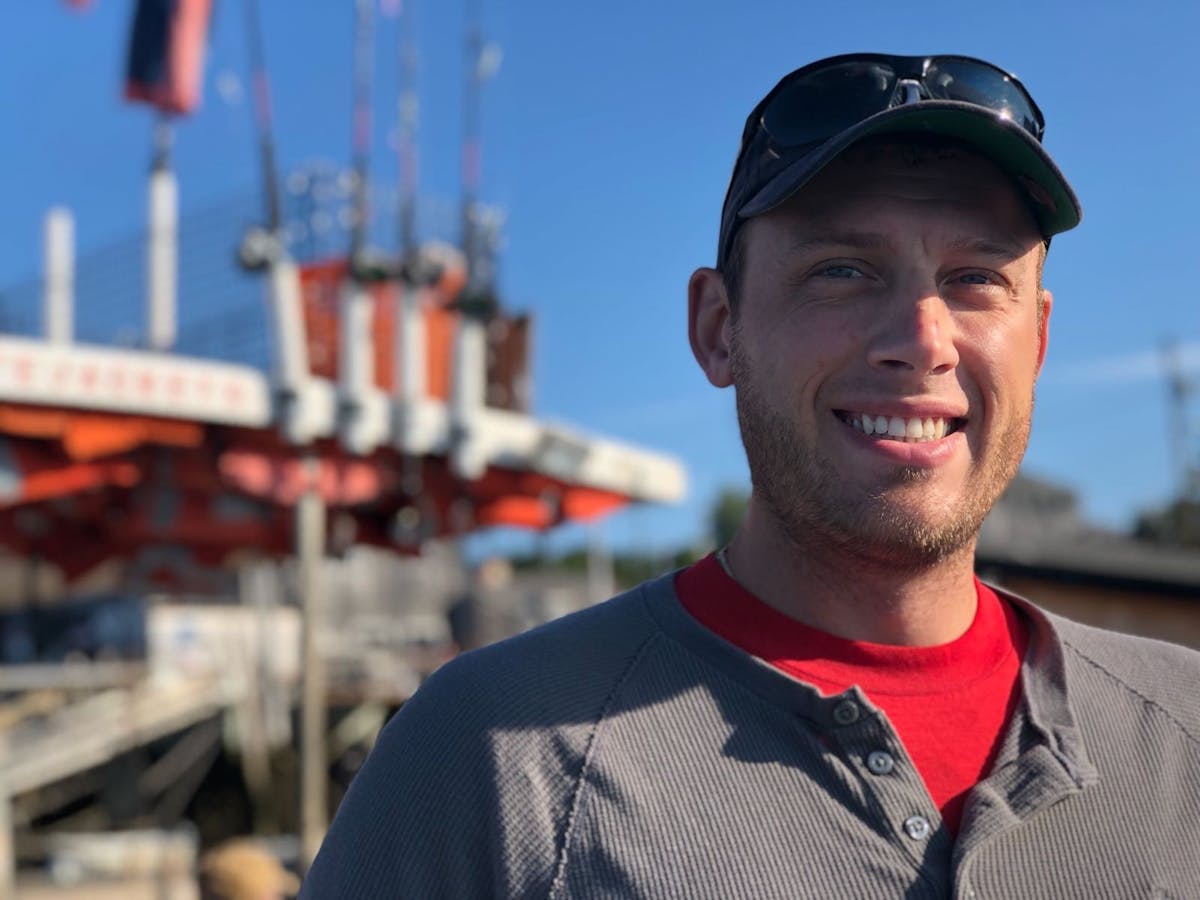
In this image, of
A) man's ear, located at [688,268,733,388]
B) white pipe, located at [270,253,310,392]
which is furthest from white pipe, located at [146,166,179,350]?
man's ear, located at [688,268,733,388]

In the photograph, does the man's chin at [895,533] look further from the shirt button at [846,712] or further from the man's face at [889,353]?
the shirt button at [846,712]

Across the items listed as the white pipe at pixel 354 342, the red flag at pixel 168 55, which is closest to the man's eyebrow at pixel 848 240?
the white pipe at pixel 354 342

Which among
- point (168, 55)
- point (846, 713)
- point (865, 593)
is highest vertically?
point (168, 55)

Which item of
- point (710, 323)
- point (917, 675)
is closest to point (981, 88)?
point (710, 323)

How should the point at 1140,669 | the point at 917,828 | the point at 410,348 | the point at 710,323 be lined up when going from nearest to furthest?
the point at 917,828 < the point at 1140,669 < the point at 710,323 < the point at 410,348

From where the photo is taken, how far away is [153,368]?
45.9ft

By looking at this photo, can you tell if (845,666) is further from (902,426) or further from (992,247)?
(992,247)

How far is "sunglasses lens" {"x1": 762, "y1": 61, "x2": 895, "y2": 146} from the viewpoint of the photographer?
2213 mm

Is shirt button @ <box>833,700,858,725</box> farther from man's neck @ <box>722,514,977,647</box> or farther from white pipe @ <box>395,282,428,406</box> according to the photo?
white pipe @ <box>395,282,428,406</box>

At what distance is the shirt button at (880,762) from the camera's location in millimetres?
2029

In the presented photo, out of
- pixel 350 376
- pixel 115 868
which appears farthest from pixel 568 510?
pixel 115 868

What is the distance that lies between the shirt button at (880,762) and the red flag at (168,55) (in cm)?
1782

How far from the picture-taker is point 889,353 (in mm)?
2162

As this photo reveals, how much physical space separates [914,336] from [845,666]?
52cm
